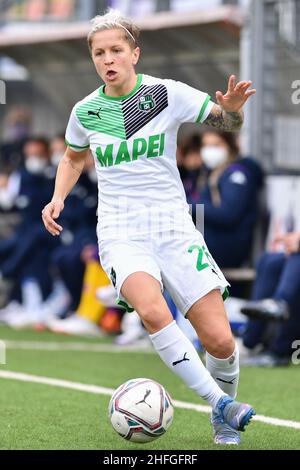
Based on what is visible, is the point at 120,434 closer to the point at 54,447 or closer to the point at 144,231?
the point at 54,447

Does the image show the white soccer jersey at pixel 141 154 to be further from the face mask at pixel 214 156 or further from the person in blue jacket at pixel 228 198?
→ the face mask at pixel 214 156

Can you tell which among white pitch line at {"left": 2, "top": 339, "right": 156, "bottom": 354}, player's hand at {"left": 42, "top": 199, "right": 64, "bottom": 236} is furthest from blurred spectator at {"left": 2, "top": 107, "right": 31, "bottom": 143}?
player's hand at {"left": 42, "top": 199, "right": 64, "bottom": 236}

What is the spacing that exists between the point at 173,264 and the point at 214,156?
5.58m

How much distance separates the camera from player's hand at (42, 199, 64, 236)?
6.09 m

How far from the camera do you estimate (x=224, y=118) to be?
20.0ft

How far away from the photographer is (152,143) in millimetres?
6070

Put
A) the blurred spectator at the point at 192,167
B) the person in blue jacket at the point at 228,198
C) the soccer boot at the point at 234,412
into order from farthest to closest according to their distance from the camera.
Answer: the blurred spectator at the point at 192,167 → the person in blue jacket at the point at 228,198 → the soccer boot at the point at 234,412

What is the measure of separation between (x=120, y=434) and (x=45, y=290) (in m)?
8.68

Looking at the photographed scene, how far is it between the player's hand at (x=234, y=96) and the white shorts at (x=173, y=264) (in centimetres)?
66

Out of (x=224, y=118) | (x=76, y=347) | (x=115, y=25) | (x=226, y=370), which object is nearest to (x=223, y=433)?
(x=226, y=370)

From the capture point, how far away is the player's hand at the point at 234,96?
19.5 feet

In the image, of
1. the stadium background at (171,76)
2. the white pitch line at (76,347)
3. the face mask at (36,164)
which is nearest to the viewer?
the stadium background at (171,76)

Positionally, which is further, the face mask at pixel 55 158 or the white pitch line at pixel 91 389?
the face mask at pixel 55 158

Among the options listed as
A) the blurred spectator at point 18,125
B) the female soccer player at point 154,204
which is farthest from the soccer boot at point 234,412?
the blurred spectator at point 18,125
